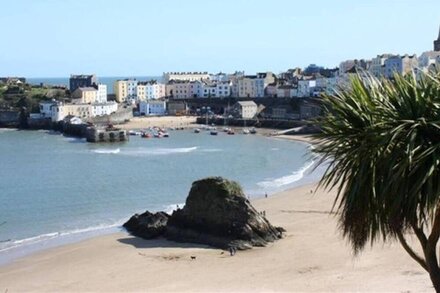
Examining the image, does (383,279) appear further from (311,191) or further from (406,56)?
(406,56)

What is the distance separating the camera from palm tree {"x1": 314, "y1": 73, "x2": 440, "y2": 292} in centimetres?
577

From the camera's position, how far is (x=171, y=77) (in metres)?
132

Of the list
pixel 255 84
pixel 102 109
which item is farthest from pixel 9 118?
pixel 255 84

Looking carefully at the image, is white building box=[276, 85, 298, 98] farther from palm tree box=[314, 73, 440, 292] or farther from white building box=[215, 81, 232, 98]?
palm tree box=[314, 73, 440, 292]

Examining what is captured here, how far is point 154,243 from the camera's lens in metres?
21.1

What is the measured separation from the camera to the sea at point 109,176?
82.2 ft

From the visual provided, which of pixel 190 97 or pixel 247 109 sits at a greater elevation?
pixel 190 97

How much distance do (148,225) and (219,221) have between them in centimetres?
296

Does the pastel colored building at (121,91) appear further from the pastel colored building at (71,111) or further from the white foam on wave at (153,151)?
the white foam on wave at (153,151)

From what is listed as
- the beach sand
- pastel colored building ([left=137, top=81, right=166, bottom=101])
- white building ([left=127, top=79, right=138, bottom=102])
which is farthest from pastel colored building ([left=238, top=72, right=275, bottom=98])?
the beach sand

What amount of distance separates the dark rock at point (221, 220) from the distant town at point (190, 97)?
57.8 meters

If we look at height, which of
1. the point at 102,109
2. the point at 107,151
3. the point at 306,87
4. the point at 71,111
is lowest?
the point at 107,151

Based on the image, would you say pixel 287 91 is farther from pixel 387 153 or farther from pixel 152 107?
pixel 387 153

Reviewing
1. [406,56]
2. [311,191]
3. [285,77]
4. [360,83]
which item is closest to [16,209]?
[311,191]
